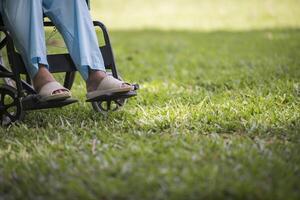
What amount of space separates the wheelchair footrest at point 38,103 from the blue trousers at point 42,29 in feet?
0.47

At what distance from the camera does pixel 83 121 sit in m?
2.97

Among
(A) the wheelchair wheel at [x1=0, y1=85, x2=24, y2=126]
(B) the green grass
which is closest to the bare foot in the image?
(A) the wheelchair wheel at [x1=0, y1=85, x2=24, y2=126]

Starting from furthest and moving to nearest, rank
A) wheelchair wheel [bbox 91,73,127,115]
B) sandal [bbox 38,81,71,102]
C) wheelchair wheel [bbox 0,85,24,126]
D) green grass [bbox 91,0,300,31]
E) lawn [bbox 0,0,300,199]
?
green grass [bbox 91,0,300,31]
wheelchair wheel [bbox 91,73,127,115]
wheelchair wheel [bbox 0,85,24,126]
sandal [bbox 38,81,71,102]
lawn [bbox 0,0,300,199]

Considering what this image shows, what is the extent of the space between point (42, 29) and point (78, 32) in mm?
208

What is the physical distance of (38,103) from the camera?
9.42 ft

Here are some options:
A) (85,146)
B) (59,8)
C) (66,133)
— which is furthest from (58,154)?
(59,8)

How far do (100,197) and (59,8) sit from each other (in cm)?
151

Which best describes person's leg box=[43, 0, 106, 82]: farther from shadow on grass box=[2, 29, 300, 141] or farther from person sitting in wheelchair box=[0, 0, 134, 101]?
shadow on grass box=[2, 29, 300, 141]

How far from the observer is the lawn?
1.96 m

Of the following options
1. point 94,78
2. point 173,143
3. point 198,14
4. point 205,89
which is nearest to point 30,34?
point 94,78

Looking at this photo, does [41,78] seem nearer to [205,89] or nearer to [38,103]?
[38,103]

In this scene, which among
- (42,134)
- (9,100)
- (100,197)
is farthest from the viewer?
(9,100)

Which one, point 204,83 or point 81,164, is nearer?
point 81,164

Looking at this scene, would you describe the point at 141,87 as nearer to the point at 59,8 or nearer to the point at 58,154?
the point at 59,8
